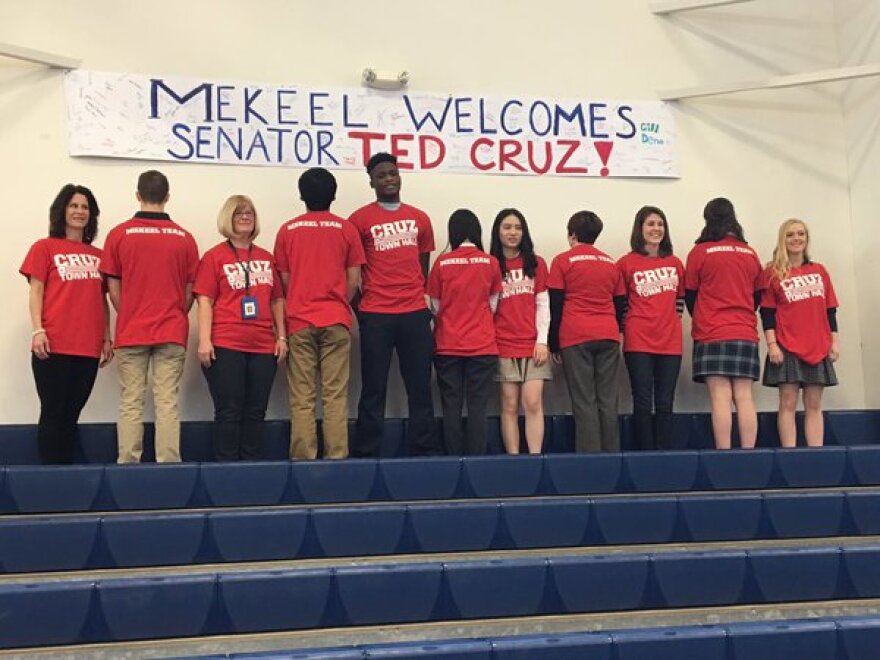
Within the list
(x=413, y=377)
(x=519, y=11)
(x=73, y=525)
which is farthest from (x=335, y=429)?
(x=519, y=11)

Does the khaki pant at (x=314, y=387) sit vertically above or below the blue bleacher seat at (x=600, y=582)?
above

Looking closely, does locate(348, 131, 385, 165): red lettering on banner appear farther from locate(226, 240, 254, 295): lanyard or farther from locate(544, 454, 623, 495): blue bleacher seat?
locate(544, 454, 623, 495): blue bleacher seat

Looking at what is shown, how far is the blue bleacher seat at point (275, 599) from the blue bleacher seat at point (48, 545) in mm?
524

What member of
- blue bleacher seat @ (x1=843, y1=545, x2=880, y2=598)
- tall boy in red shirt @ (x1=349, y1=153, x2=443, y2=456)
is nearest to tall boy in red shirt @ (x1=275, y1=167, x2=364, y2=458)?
tall boy in red shirt @ (x1=349, y1=153, x2=443, y2=456)

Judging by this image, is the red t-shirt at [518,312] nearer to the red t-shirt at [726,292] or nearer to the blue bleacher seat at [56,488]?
the red t-shirt at [726,292]

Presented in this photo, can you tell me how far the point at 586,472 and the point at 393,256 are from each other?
3.85 ft

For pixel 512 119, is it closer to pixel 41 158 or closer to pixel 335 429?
pixel 335 429

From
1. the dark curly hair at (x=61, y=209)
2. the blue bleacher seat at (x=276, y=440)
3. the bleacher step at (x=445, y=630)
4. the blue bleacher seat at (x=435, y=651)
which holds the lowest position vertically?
the bleacher step at (x=445, y=630)

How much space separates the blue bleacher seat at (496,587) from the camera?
7.43 ft

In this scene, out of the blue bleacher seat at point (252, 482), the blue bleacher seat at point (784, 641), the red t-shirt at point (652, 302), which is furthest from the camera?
the red t-shirt at point (652, 302)

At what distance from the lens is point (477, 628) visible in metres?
2.26

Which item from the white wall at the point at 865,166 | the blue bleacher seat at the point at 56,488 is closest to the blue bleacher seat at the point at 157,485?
the blue bleacher seat at the point at 56,488

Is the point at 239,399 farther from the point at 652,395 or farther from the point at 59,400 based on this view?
the point at 652,395

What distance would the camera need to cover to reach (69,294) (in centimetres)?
335
